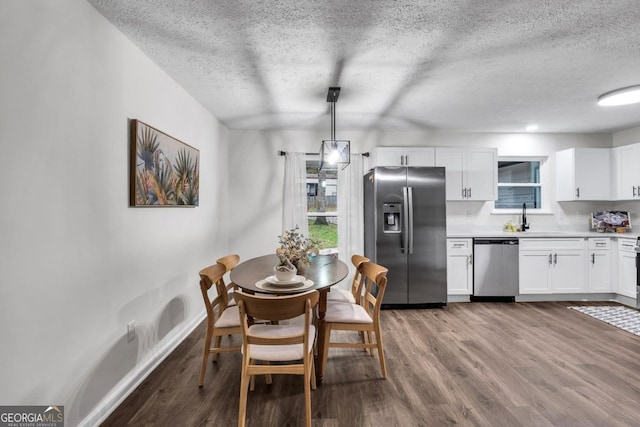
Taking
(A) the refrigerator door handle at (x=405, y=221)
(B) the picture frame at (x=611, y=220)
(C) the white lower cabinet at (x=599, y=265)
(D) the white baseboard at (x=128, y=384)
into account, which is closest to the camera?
(D) the white baseboard at (x=128, y=384)

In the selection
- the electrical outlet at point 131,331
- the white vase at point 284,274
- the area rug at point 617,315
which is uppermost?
the white vase at point 284,274

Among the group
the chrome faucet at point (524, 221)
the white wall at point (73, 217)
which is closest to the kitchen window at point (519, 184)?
the chrome faucet at point (524, 221)

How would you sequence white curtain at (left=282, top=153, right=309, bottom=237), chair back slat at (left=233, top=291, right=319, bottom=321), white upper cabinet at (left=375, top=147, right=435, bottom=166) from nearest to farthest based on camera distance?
chair back slat at (left=233, top=291, right=319, bottom=321), white upper cabinet at (left=375, top=147, right=435, bottom=166), white curtain at (left=282, top=153, right=309, bottom=237)

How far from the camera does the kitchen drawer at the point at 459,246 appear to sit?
14.0 ft

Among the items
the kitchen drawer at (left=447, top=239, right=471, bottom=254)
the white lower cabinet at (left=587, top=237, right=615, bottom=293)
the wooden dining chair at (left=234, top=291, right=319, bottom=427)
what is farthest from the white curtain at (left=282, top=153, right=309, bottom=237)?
the white lower cabinet at (left=587, top=237, right=615, bottom=293)

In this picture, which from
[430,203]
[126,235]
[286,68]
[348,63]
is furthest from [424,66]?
[126,235]

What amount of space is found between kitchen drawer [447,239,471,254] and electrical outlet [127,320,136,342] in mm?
3792

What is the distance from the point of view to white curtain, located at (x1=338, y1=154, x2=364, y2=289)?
15.4ft

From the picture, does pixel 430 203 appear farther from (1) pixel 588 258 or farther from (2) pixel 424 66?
(1) pixel 588 258

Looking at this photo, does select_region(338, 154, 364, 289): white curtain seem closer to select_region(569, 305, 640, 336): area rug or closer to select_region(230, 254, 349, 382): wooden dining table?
select_region(230, 254, 349, 382): wooden dining table

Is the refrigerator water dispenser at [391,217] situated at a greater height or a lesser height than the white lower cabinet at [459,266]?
greater

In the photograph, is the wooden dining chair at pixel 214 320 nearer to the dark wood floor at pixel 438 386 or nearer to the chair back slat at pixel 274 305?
the dark wood floor at pixel 438 386

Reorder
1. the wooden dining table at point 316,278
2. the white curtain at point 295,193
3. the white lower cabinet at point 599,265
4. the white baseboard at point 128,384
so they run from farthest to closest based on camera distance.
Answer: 1. the white curtain at point 295,193
2. the white lower cabinet at point 599,265
3. the wooden dining table at point 316,278
4. the white baseboard at point 128,384

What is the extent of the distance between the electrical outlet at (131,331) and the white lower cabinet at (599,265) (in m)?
5.59
